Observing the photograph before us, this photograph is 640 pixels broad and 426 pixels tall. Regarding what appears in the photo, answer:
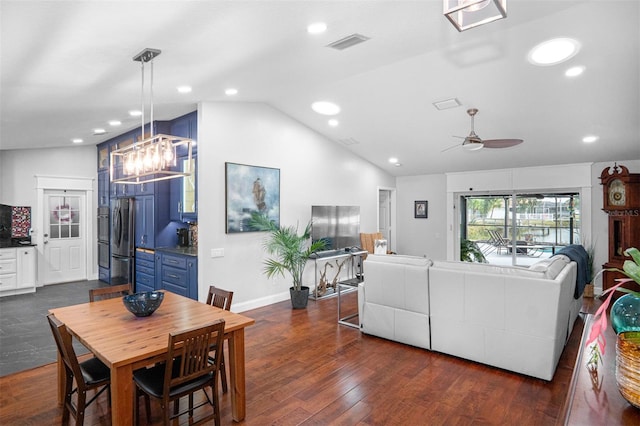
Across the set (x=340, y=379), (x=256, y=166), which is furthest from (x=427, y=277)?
(x=256, y=166)

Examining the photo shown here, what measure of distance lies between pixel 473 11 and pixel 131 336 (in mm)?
2501

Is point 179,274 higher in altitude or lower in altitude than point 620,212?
lower

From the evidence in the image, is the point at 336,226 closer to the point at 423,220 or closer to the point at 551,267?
the point at 423,220

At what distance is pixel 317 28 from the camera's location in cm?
289

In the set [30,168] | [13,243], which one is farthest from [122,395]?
[30,168]

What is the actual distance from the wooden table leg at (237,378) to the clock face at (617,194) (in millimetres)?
6280

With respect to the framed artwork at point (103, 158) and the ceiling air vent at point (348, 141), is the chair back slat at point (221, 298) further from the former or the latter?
the framed artwork at point (103, 158)

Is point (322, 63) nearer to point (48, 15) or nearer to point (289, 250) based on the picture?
point (48, 15)

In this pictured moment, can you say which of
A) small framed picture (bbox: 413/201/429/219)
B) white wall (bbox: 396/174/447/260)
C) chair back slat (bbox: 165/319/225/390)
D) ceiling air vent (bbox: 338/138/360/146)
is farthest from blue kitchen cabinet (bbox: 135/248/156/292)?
small framed picture (bbox: 413/201/429/219)

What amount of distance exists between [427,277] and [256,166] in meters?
3.01

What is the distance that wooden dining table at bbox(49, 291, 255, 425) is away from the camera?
6.34 ft

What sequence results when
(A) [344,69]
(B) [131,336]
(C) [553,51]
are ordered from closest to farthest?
(B) [131,336]
(C) [553,51]
(A) [344,69]

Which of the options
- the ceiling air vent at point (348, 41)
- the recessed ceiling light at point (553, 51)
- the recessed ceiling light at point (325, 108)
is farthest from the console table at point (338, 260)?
the recessed ceiling light at point (553, 51)

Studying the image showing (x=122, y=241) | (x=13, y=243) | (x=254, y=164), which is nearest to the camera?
(x=254, y=164)
